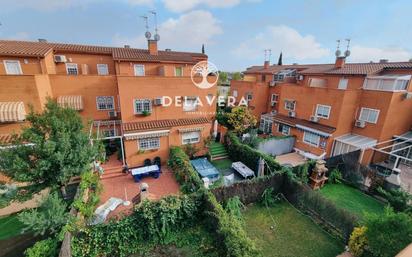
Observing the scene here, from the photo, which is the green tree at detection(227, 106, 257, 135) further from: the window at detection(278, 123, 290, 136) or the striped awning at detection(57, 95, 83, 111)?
the striped awning at detection(57, 95, 83, 111)

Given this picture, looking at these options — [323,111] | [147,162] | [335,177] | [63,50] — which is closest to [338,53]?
[323,111]

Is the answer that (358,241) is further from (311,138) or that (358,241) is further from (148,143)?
(148,143)

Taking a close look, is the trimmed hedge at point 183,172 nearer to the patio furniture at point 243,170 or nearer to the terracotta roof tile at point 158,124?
the terracotta roof tile at point 158,124

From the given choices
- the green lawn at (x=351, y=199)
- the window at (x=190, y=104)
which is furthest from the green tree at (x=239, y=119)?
the green lawn at (x=351, y=199)

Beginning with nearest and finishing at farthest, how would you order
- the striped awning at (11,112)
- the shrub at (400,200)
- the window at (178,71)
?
the shrub at (400,200), the striped awning at (11,112), the window at (178,71)

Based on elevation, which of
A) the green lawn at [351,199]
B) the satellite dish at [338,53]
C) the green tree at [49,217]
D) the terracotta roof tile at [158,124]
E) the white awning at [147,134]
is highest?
the satellite dish at [338,53]
